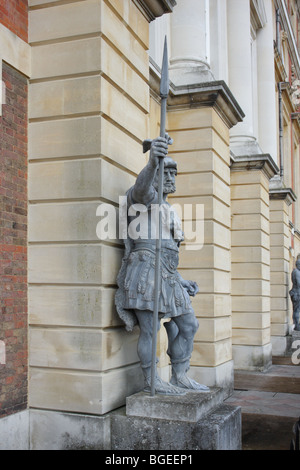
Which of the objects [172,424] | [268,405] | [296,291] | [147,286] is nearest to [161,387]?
[172,424]

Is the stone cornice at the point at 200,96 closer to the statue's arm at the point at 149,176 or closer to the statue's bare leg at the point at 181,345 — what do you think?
the statue's arm at the point at 149,176

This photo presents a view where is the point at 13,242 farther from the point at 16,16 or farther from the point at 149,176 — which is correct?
the point at 16,16

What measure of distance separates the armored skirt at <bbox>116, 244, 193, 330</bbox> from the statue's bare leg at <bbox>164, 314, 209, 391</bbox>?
0.42 ft

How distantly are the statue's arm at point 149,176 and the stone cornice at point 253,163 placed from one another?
27.2 feet

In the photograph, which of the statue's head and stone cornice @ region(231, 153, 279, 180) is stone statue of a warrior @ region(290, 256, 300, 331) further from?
the statue's head

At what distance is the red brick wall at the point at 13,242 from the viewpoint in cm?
550

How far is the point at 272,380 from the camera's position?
39.6ft

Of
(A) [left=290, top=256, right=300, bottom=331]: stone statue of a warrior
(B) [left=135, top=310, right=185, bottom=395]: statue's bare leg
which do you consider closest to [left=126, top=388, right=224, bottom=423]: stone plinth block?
(B) [left=135, top=310, right=185, bottom=395]: statue's bare leg

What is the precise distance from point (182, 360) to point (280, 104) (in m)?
18.3

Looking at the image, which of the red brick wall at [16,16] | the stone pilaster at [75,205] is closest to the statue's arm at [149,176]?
the stone pilaster at [75,205]

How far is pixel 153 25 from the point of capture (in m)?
10.3

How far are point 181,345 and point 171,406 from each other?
2.64 feet

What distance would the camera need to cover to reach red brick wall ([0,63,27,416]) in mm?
5504

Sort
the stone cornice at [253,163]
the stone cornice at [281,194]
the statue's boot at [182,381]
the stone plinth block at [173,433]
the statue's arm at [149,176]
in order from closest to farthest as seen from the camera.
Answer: the stone plinth block at [173,433]
the statue's arm at [149,176]
the statue's boot at [182,381]
the stone cornice at [253,163]
the stone cornice at [281,194]
